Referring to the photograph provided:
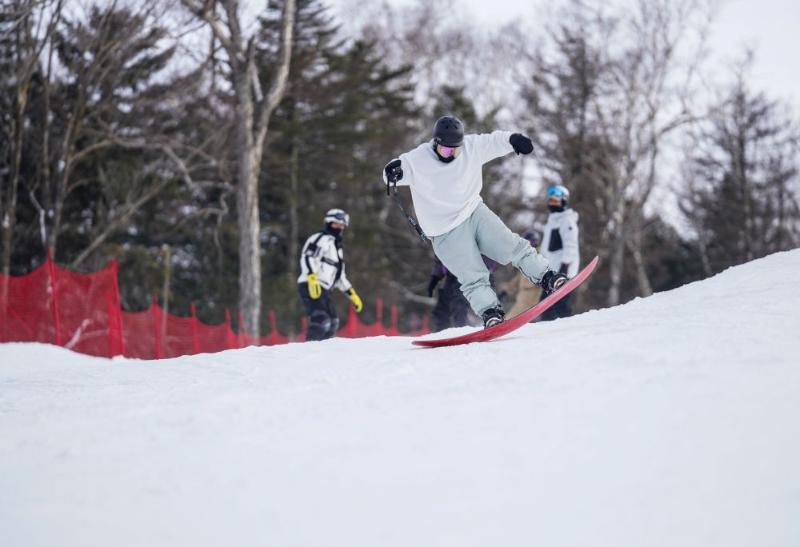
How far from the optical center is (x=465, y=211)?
522cm

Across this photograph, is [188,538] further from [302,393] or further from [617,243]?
[617,243]

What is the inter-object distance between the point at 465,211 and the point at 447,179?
0.82 feet

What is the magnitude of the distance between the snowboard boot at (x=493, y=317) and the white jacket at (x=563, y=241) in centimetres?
289

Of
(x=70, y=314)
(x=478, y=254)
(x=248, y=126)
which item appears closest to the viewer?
(x=478, y=254)

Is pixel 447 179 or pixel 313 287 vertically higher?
pixel 447 179

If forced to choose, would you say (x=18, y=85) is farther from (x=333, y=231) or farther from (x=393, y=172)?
(x=393, y=172)

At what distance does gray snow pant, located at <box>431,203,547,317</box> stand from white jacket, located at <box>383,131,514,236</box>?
0.08 meters

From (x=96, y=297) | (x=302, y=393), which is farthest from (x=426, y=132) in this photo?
(x=302, y=393)

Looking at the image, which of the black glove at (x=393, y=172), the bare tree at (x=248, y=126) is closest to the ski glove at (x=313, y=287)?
the black glove at (x=393, y=172)

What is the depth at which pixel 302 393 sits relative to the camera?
3445 millimetres

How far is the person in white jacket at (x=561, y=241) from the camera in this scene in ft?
26.3

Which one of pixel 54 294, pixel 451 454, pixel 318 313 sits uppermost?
pixel 54 294

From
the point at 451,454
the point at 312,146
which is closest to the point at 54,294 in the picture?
the point at 451,454

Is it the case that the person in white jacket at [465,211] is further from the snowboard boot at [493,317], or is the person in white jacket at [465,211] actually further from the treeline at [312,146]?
the treeline at [312,146]
